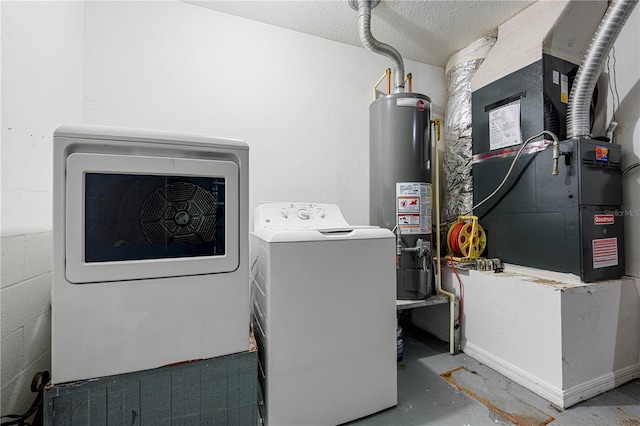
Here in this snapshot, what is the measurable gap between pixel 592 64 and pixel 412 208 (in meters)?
1.26

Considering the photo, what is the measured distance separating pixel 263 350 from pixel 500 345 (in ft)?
4.77

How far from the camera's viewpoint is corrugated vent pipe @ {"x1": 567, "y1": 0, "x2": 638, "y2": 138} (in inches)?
55.2

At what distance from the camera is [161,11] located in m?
1.76

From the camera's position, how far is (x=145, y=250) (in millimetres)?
959

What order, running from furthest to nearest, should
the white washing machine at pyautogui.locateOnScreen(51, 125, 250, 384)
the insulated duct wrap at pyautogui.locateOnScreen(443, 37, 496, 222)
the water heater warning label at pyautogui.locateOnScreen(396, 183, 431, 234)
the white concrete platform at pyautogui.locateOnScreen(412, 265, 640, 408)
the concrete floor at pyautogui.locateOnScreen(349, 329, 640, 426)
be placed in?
the insulated duct wrap at pyautogui.locateOnScreen(443, 37, 496, 222) < the water heater warning label at pyautogui.locateOnScreen(396, 183, 431, 234) < the white concrete platform at pyautogui.locateOnScreen(412, 265, 640, 408) < the concrete floor at pyautogui.locateOnScreen(349, 329, 640, 426) < the white washing machine at pyautogui.locateOnScreen(51, 125, 250, 384)

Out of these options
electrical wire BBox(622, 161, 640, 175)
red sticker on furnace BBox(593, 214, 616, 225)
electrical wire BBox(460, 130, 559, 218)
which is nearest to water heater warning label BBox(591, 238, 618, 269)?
red sticker on furnace BBox(593, 214, 616, 225)

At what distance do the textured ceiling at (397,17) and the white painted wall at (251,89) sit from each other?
8cm

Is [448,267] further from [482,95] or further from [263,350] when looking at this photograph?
[263,350]

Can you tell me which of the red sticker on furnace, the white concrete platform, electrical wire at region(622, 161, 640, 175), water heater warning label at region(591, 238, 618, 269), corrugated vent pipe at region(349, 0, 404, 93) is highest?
corrugated vent pipe at region(349, 0, 404, 93)

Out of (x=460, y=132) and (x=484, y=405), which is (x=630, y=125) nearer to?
(x=460, y=132)

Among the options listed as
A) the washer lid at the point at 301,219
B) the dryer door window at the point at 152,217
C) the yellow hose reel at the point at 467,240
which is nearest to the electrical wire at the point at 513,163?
the yellow hose reel at the point at 467,240

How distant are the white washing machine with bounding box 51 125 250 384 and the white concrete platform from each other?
1.53 m

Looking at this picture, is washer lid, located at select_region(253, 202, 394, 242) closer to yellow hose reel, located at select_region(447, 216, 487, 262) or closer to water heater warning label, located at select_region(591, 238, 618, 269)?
yellow hose reel, located at select_region(447, 216, 487, 262)

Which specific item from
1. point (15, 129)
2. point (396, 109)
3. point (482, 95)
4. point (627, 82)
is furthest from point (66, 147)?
point (627, 82)
